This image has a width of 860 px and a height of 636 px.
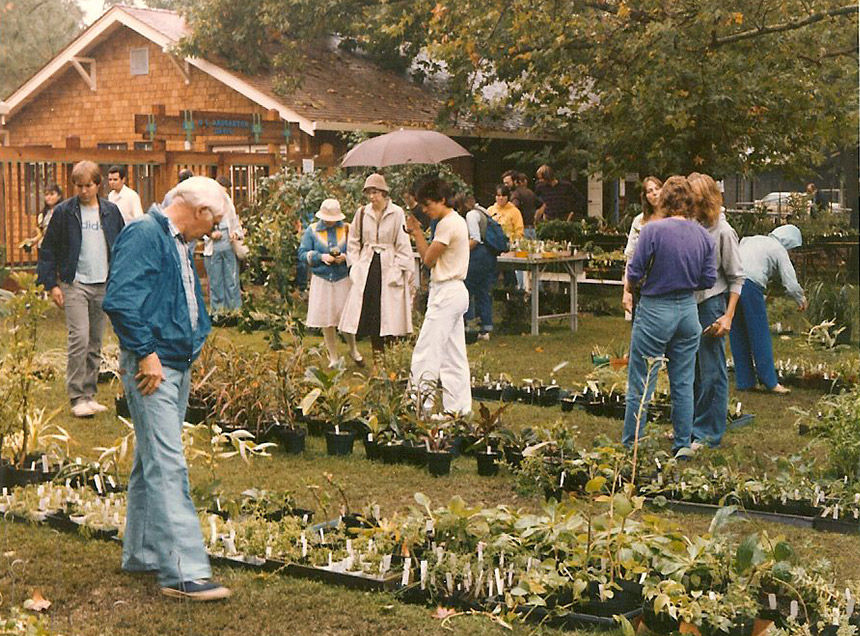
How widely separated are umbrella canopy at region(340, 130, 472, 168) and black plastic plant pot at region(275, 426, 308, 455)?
3770 mm

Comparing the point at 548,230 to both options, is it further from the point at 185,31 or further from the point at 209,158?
the point at 185,31

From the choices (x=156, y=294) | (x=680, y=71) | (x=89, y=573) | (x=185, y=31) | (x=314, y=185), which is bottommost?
(x=89, y=573)

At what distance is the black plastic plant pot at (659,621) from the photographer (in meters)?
4.69

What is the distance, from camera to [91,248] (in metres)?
8.65

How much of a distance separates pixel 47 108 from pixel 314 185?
16.7 feet

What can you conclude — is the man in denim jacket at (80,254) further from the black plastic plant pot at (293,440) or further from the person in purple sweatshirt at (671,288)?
the person in purple sweatshirt at (671,288)

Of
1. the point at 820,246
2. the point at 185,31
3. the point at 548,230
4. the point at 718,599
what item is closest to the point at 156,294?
the point at 718,599

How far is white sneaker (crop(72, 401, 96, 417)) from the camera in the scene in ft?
29.5

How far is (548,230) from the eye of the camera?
16953mm

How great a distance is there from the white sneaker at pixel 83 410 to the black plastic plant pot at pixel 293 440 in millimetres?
1725

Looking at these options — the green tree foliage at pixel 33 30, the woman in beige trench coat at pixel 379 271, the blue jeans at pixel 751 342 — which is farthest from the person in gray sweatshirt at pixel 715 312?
the green tree foliage at pixel 33 30

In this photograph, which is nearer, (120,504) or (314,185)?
(120,504)

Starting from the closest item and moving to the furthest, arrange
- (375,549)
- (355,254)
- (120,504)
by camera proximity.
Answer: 1. (375,549)
2. (120,504)
3. (355,254)

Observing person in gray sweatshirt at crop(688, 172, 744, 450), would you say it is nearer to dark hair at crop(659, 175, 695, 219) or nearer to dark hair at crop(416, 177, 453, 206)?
dark hair at crop(659, 175, 695, 219)
